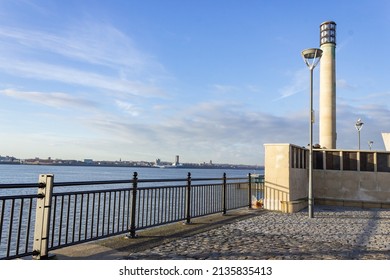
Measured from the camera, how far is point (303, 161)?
52.4ft

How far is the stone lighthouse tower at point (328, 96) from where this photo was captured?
27.3 metres

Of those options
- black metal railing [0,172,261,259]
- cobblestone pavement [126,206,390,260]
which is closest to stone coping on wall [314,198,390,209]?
black metal railing [0,172,261,259]

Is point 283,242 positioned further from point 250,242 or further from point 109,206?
point 109,206

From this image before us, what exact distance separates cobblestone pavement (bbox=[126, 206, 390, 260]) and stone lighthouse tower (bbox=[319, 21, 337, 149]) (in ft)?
57.1

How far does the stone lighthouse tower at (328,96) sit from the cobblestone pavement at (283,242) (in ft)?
57.1

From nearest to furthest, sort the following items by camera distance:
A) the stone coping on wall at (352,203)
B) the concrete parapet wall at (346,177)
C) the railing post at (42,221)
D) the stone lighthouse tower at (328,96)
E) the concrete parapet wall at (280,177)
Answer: the railing post at (42,221), the concrete parapet wall at (280,177), the concrete parapet wall at (346,177), the stone coping on wall at (352,203), the stone lighthouse tower at (328,96)

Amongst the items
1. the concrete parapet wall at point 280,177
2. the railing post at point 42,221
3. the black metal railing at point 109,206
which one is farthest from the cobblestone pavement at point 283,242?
the concrete parapet wall at point 280,177

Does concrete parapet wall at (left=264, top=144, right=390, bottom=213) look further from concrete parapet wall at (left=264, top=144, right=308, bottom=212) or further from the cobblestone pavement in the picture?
the cobblestone pavement

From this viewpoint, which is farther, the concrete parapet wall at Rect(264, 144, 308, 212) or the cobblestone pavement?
the concrete parapet wall at Rect(264, 144, 308, 212)

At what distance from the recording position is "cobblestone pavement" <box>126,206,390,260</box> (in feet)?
19.5

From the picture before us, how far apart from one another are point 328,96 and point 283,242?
23.8 metres

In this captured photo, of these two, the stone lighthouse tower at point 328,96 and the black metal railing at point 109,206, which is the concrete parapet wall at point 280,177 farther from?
the stone lighthouse tower at point 328,96

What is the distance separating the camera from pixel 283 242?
716 cm
